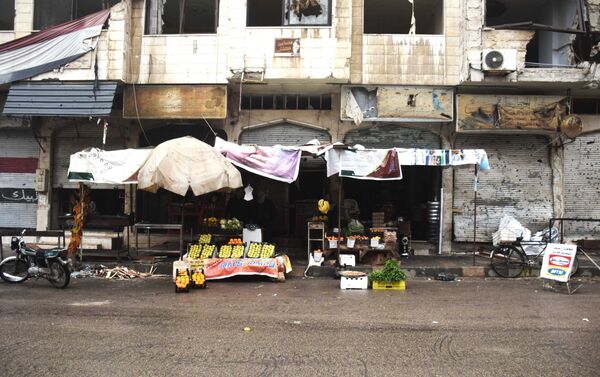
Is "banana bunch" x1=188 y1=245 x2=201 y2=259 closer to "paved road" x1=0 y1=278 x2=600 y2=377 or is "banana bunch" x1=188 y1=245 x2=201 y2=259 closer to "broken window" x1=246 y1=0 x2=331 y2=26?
"paved road" x1=0 y1=278 x2=600 y2=377

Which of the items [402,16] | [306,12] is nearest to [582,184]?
[402,16]

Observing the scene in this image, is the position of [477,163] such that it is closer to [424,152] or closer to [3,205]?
[424,152]

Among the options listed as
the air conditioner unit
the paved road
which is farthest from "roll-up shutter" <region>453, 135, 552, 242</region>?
the paved road

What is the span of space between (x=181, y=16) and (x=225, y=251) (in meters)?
8.02

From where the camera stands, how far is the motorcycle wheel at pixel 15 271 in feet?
33.6

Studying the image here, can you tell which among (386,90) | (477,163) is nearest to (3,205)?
(386,90)

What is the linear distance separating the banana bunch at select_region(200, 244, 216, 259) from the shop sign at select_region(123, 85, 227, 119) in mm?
4443

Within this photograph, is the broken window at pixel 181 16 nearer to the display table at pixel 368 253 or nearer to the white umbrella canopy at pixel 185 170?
the white umbrella canopy at pixel 185 170

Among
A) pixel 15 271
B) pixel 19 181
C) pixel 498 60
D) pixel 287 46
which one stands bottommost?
pixel 15 271

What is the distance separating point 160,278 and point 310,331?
577 centimetres

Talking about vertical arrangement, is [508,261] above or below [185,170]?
below

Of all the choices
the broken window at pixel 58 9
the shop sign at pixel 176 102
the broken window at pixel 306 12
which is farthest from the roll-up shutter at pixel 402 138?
the broken window at pixel 58 9

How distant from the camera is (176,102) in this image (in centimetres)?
1421

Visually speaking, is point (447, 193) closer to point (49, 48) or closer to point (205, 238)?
point (205, 238)
